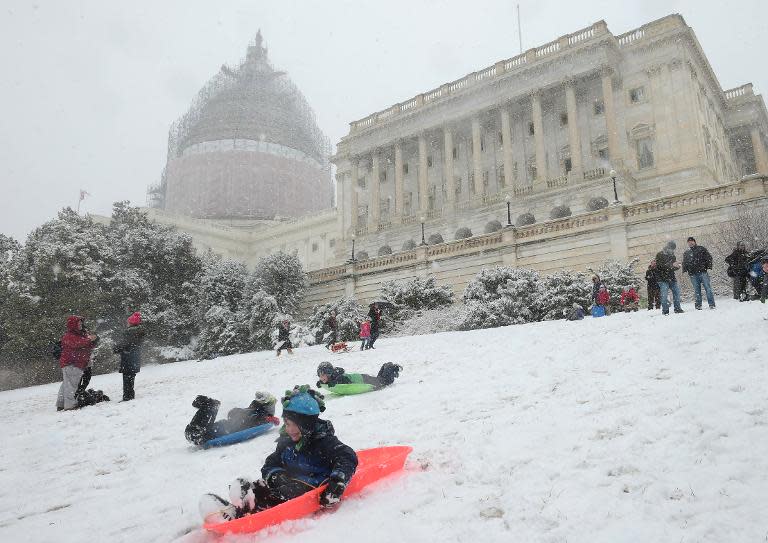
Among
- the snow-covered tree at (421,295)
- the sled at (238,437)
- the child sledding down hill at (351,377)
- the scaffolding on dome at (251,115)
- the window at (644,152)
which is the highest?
the scaffolding on dome at (251,115)

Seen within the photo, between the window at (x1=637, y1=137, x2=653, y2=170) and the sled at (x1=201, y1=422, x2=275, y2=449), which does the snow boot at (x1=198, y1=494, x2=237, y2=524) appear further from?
the window at (x1=637, y1=137, x2=653, y2=170)

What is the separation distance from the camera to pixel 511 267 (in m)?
24.5

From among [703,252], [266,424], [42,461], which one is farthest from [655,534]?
[703,252]

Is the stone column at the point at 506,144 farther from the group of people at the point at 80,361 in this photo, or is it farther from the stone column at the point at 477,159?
→ the group of people at the point at 80,361

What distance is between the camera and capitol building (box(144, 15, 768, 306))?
80.4 ft

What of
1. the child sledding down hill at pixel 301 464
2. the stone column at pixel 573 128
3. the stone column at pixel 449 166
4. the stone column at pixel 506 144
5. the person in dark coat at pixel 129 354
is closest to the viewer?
the child sledding down hill at pixel 301 464

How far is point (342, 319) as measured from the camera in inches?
1033

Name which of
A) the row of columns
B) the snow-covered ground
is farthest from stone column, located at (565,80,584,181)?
the snow-covered ground

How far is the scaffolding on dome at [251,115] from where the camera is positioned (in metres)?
77.6

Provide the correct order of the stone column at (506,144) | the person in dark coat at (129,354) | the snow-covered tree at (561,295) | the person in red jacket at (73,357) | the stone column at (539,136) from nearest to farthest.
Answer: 1. the person in red jacket at (73,357)
2. the person in dark coat at (129,354)
3. the snow-covered tree at (561,295)
4. the stone column at (539,136)
5. the stone column at (506,144)

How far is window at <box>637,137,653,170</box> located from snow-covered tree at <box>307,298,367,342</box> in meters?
24.8

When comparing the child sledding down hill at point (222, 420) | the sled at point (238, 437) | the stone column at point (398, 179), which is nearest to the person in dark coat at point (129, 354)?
the child sledding down hill at point (222, 420)

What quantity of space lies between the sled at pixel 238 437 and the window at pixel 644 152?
3911 cm

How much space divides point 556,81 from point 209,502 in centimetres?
4327
